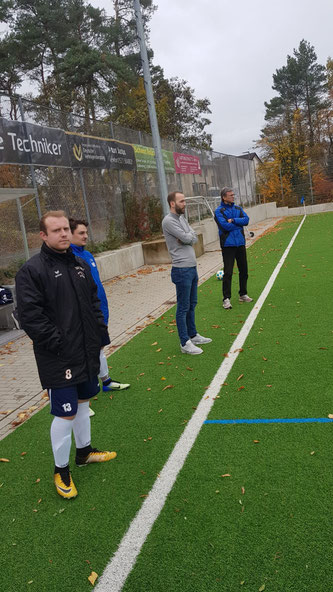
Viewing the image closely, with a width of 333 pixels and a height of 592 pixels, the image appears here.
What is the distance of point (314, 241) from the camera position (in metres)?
17.9

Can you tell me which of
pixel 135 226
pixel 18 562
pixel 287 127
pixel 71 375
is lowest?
pixel 18 562

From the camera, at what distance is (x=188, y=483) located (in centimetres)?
336

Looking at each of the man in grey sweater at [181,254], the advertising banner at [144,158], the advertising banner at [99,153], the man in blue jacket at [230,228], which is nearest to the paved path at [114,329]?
the man in grey sweater at [181,254]

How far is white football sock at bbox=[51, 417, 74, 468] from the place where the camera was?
3.32 metres

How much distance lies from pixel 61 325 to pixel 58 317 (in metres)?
0.06

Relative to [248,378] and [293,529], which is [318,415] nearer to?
[248,378]

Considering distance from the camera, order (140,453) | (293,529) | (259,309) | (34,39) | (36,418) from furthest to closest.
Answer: (34,39) < (259,309) < (36,418) < (140,453) < (293,529)

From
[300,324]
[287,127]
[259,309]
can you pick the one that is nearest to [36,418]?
[300,324]

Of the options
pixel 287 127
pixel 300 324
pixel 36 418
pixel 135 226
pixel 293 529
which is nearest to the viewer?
pixel 293 529

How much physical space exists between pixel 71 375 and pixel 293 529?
5.44 ft

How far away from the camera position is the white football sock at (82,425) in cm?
359

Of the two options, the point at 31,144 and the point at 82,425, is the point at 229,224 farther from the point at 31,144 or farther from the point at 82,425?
the point at 31,144

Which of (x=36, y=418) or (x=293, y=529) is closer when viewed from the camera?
(x=293, y=529)

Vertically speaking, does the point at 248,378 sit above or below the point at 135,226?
below
